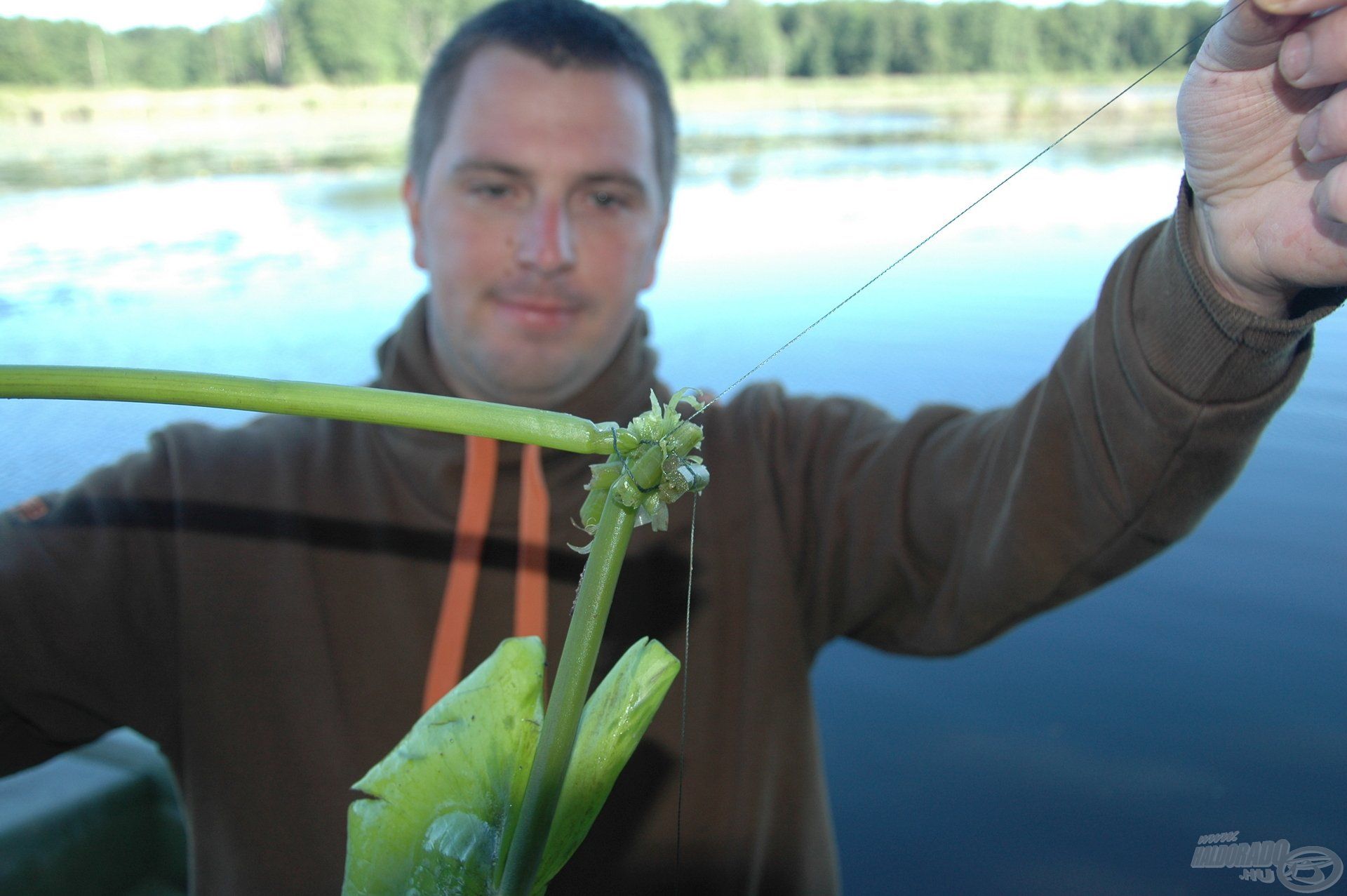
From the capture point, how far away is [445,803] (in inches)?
15.4

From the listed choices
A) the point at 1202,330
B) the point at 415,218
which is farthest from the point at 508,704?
the point at 415,218

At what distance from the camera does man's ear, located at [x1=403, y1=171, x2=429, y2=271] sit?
4.64 feet

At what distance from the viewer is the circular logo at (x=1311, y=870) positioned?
55 cm

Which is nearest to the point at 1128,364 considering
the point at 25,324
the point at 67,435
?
the point at 67,435

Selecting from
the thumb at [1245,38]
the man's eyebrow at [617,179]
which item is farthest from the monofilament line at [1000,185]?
the man's eyebrow at [617,179]

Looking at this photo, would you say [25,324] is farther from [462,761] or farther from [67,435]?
[462,761]

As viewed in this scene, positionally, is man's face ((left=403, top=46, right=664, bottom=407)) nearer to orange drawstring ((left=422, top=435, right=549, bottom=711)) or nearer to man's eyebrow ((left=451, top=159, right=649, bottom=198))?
man's eyebrow ((left=451, top=159, right=649, bottom=198))

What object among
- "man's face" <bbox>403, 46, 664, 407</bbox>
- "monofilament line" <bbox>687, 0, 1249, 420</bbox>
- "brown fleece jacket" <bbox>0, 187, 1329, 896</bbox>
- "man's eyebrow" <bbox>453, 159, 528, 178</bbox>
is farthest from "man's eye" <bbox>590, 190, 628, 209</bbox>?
"monofilament line" <bbox>687, 0, 1249, 420</bbox>

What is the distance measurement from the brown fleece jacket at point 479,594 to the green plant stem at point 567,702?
1.96 ft

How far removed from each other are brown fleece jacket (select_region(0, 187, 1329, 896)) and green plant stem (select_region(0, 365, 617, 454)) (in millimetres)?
697

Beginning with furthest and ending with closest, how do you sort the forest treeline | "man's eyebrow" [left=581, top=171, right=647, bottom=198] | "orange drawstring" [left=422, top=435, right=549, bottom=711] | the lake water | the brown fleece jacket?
"man's eyebrow" [left=581, top=171, right=647, bottom=198] < "orange drawstring" [left=422, top=435, right=549, bottom=711] < the brown fleece jacket < the forest treeline < the lake water

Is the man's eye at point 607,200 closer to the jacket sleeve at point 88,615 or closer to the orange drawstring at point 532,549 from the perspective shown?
the orange drawstring at point 532,549

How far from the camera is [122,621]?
1.14m

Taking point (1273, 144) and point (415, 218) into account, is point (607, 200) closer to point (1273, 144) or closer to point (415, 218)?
point (415, 218)
